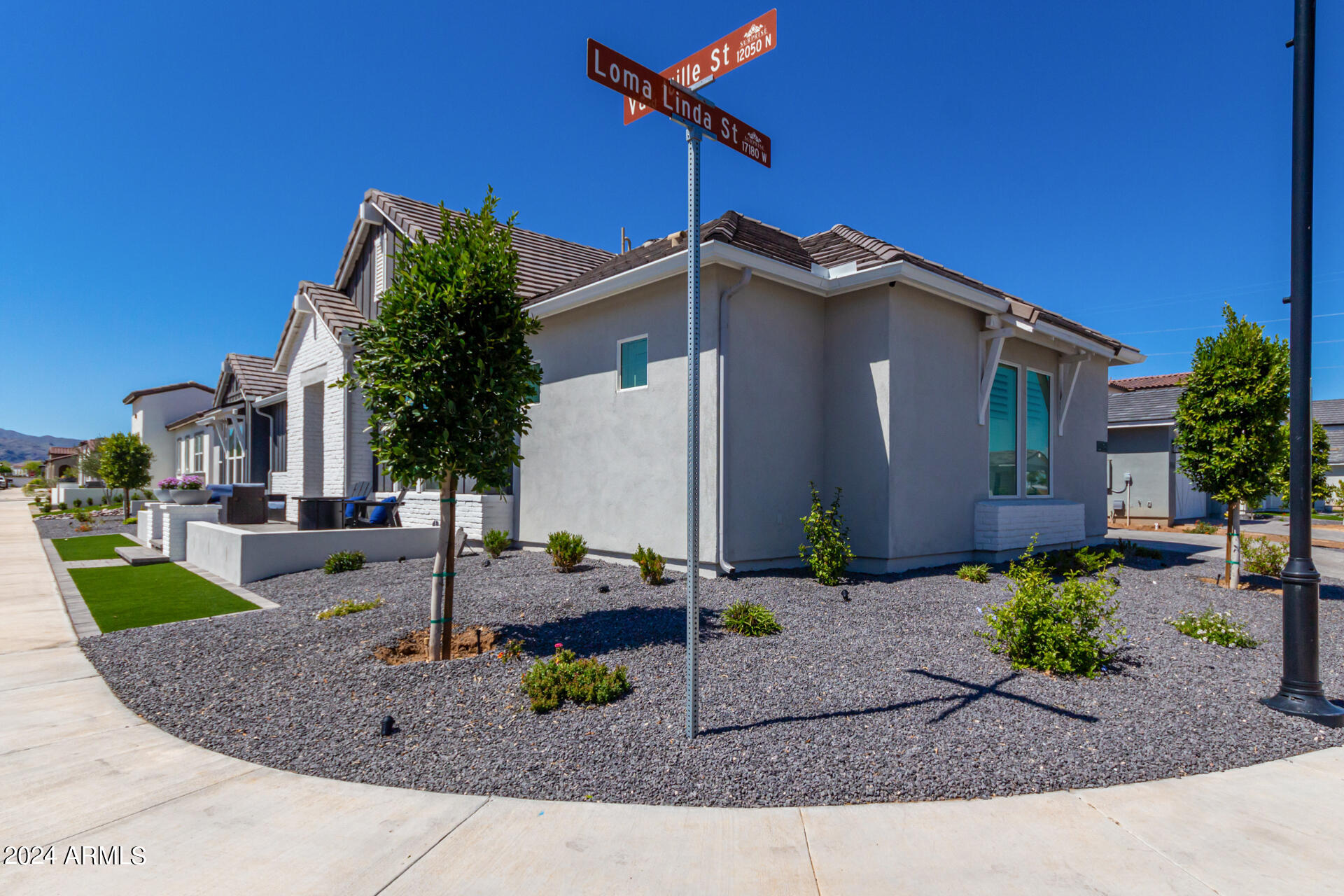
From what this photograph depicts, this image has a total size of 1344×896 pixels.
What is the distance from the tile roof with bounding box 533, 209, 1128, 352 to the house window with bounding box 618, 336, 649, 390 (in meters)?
0.98

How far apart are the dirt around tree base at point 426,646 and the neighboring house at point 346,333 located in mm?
6191

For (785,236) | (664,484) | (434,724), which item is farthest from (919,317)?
(434,724)

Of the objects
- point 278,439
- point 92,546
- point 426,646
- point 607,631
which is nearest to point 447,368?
point 426,646

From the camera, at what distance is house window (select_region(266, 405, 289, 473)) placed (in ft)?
59.7

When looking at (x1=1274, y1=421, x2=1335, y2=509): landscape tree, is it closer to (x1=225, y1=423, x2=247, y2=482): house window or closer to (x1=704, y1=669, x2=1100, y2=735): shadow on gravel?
(x1=704, y1=669, x2=1100, y2=735): shadow on gravel

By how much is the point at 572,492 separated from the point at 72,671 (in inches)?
235

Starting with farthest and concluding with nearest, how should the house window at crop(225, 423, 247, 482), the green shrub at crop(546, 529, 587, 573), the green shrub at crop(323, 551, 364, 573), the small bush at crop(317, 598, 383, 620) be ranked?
the house window at crop(225, 423, 247, 482) → the green shrub at crop(323, 551, 364, 573) → the green shrub at crop(546, 529, 587, 573) → the small bush at crop(317, 598, 383, 620)

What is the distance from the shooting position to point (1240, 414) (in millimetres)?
8773

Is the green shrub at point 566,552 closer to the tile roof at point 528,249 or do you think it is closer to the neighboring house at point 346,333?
the neighboring house at point 346,333

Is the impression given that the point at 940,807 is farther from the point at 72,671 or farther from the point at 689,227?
the point at 72,671

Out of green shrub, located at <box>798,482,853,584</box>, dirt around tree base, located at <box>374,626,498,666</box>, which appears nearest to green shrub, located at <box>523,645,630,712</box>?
dirt around tree base, located at <box>374,626,498,666</box>

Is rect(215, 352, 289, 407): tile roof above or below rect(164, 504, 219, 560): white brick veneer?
above

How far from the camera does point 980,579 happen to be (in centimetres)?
834

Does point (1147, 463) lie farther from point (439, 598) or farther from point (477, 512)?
point (439, 598)
